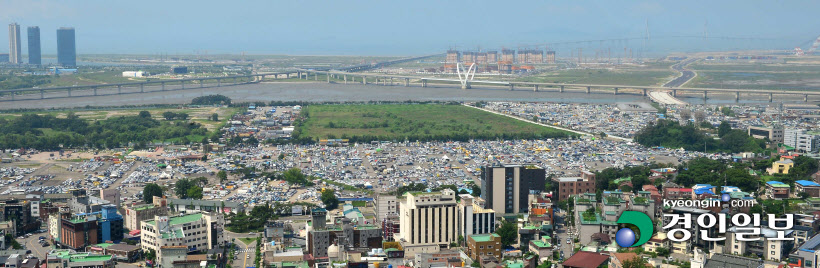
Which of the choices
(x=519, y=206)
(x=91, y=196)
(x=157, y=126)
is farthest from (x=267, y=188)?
(x=157, y=126)

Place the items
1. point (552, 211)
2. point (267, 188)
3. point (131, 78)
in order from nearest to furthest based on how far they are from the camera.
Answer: point (552, 211)
point (267, 188)
point (131, 78)

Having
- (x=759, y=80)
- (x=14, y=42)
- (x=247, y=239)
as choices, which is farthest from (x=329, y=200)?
(x=14, y=42)

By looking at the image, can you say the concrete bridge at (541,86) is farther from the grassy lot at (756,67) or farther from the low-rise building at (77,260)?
the low-rise building at (77,260)

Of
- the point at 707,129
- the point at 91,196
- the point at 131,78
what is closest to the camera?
the point at 91,196

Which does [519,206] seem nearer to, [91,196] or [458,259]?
[458,259]

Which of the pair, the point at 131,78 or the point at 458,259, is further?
the point at 131,78

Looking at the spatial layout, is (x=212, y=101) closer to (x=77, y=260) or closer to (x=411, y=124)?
(x=411, y=124)

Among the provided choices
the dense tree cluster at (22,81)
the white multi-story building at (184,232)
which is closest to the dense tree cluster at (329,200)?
the white multi-story building at (184,232)
